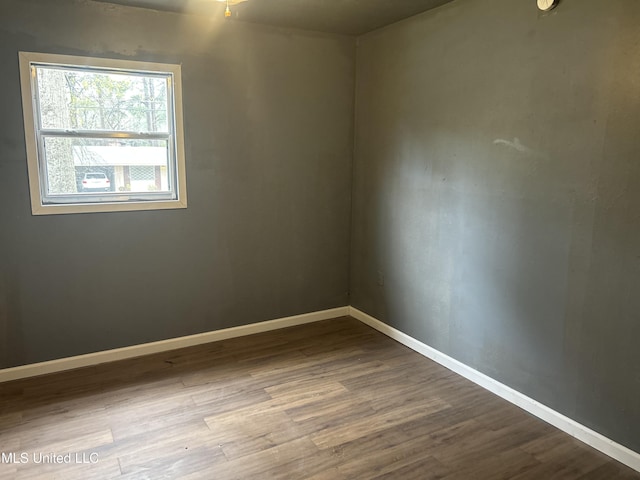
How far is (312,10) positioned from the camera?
326cm

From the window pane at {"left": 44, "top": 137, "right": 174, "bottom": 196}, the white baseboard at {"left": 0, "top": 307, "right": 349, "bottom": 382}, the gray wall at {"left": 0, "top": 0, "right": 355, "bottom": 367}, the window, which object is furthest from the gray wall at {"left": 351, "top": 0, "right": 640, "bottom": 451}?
the window pane at {"left": 44, "top": 137, "right": 174, "bottom": 196}

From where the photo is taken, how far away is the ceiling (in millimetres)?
3078

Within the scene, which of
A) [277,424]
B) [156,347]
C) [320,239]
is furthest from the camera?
[320,239]

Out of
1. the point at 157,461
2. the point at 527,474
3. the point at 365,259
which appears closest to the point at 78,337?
the point at 157,461

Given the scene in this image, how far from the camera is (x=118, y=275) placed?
3377 mm

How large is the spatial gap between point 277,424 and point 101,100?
7.96ft

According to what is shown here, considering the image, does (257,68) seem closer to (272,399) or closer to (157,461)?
(272,399)

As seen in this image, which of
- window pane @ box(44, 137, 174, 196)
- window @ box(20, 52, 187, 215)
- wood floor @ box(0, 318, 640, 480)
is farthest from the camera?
window pane @ box(44, 137, 174, 196)

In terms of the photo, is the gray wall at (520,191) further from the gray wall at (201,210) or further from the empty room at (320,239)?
the gray wall at (201,210)

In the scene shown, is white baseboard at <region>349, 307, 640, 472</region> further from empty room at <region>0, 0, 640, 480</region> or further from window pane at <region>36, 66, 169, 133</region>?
window pane at <region>36, 66, 169, 133</region>

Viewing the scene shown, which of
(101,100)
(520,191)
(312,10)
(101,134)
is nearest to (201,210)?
(101,134)

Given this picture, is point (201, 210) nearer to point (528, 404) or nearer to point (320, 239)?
point (320, 239)

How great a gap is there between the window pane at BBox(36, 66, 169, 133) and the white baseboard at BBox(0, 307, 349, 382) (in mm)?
1592

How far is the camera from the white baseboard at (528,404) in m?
2.34
